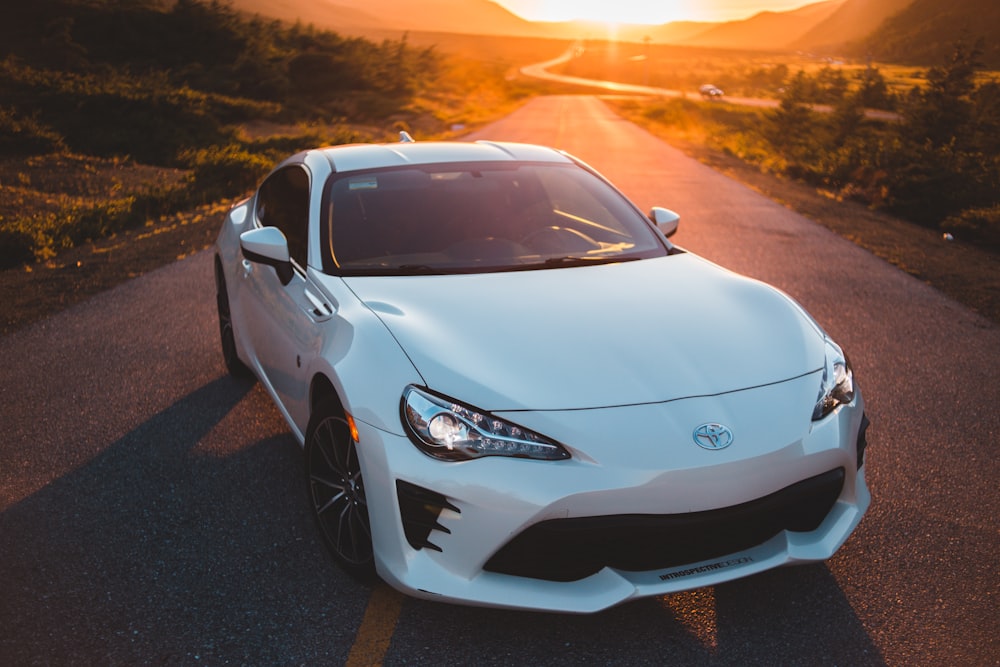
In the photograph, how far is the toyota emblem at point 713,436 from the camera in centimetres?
263

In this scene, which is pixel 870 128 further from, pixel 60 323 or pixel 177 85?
pixel 60 323

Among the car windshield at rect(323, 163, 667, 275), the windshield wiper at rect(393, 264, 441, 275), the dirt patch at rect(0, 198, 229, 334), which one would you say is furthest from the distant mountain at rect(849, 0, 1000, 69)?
the windshield wiper at rect(393, 264, 441, 275)

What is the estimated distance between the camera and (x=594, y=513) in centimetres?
251

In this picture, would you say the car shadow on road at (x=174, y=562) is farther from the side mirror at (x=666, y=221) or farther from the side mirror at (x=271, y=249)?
the side mirror at (x=666, y=221)

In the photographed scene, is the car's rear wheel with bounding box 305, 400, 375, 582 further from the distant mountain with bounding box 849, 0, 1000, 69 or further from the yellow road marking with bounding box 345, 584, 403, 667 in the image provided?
the distant mountain with bounding box 849, 0, 1000, 69

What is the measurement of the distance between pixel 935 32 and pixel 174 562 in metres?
26.2

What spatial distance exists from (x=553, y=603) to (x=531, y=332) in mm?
995

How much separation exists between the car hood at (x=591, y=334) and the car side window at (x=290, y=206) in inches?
22.2

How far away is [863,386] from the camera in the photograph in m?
5.30

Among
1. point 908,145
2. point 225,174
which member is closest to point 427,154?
point 225,174

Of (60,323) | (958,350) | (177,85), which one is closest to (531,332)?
(958,350)

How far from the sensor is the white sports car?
2.56 m

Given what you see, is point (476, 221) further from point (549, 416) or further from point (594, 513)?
point (594, 513)

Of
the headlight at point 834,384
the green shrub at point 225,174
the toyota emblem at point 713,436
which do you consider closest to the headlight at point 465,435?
the toyota emblem at point 713,436
